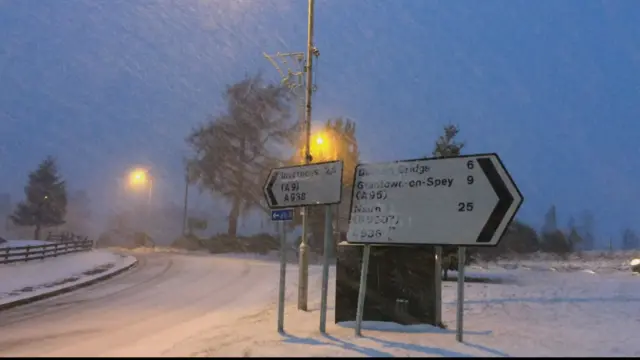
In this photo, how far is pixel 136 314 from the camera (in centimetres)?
1331

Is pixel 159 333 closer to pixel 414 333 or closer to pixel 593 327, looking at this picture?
pixel 414 333

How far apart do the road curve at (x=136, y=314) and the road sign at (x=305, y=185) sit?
101 inches

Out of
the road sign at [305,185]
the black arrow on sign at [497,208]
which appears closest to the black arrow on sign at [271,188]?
the road sign at [305,185]

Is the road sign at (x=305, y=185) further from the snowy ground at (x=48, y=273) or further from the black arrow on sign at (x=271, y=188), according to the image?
the snowy ground at (x=48, y=273)

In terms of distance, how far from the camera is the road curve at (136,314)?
8992mm

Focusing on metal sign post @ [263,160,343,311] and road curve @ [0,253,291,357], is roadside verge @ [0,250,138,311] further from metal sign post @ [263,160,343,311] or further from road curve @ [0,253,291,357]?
metal sign post @ [263,160,343,311]

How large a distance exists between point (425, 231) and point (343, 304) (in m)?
2.71

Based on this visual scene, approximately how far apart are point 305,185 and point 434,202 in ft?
7.51

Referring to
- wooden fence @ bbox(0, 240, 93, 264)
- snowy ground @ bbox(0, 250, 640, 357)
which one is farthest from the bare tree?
snowy ground @ bbox(0, 250, 640, 357)

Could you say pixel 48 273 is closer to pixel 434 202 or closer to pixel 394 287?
pixel 394 287

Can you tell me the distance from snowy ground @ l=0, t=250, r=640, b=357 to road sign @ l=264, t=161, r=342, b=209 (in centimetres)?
209

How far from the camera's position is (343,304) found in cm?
1036

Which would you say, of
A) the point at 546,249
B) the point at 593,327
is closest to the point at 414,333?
the point at 593,327

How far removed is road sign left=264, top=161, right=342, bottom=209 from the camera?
9.24 meters
